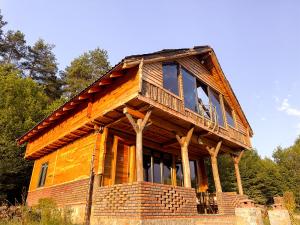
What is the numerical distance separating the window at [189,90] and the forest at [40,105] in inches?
578

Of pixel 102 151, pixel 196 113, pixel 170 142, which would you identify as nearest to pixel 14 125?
pixel 102 151

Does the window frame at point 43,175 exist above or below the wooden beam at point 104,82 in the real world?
below

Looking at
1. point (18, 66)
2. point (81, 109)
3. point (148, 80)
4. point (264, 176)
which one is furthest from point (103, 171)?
point (18, 66)

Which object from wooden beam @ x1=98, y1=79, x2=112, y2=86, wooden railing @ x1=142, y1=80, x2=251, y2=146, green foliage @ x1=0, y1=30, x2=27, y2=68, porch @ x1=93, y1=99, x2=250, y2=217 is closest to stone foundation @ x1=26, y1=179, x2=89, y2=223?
porch @ x1=93, y1=99, x2=250, y2=217

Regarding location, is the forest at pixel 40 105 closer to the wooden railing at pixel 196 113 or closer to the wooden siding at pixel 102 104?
the wooden siding at pixel 102 104

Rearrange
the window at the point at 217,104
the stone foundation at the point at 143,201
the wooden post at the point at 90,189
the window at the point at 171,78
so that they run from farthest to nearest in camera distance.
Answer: the window at the point at 217,104, the window at the point at 171,78, the wooden post at the point at 90,189, the stone foundation at the point at 143,201

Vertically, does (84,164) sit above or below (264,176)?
below

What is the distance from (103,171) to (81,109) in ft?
10.6

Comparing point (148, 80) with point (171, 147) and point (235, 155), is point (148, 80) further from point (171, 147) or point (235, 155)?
point (235, 155)

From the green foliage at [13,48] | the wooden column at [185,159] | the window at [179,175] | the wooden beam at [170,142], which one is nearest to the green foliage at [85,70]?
the green foliage at [13,48]

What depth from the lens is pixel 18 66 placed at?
3519cm

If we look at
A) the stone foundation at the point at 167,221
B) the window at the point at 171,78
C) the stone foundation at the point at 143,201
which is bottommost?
the stone foundation at the point at 167,221

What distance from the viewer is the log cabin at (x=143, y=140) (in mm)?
8000

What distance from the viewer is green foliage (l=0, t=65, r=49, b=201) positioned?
722 inches
